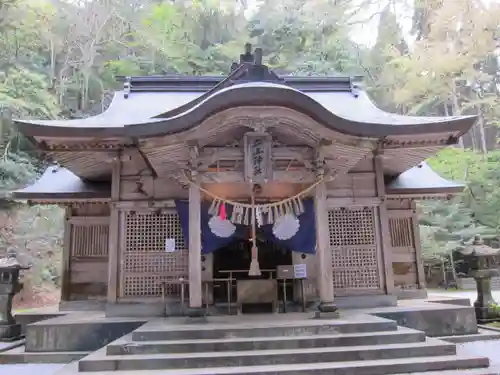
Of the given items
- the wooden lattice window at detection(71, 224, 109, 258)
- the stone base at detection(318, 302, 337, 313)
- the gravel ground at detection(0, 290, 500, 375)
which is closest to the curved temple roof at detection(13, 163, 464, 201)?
the wooden lattice window at detection(71, 224, 109, 258)

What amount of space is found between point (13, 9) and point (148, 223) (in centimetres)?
2102

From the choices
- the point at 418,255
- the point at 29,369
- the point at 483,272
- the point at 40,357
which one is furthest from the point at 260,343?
the point at 418,255

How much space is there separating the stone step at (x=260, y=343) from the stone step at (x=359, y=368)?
0.48 metres

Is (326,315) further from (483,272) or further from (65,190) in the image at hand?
(65,190)

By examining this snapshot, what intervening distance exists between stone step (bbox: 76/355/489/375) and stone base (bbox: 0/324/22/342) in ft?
16.1

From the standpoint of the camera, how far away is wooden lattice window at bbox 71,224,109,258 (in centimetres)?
1073

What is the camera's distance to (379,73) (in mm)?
34875

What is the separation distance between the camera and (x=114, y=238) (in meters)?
9.13

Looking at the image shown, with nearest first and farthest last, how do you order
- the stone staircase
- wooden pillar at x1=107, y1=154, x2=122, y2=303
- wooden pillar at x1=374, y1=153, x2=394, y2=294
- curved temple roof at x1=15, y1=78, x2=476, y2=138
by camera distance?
the stone staircase
curved temple roof at x1=15, y1=78, x2=476, y2=138
wooden pillar at x1=107, y1=154, x2=122, y2=303
wooden pillar at x1=374, y1=153, x2=394, y2=294

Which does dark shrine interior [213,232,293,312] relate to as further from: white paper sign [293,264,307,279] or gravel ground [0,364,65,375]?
gravel ground [0,364,65,375]

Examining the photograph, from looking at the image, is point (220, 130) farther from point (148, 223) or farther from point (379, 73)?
point (379, 73)

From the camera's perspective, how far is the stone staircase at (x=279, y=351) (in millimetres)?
5703

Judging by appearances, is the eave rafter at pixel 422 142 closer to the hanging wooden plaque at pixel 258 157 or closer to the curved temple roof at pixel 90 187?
the curved temple roof at pixel 90 187

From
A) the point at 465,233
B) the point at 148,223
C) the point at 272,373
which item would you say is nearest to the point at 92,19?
the point at 148,223
